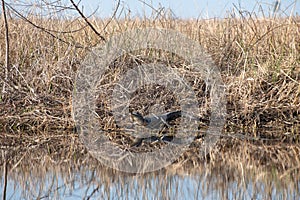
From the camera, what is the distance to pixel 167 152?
2.13 meters

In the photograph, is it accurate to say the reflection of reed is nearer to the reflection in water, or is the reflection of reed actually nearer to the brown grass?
the reflection in water

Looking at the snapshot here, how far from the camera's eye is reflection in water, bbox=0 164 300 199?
156 centimetres

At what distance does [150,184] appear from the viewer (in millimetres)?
1672

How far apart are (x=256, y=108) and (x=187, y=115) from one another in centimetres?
33

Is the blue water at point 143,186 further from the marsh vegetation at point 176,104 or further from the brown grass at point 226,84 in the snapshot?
the brown grass at point 226,84

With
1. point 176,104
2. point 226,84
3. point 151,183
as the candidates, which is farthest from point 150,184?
point 226,84

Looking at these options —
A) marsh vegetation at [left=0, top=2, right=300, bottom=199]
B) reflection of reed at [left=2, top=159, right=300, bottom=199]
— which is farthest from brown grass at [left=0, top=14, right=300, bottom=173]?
reflection of reed at [left=2, top=159, right=300, bottom=199]

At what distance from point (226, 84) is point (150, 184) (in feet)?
4.02

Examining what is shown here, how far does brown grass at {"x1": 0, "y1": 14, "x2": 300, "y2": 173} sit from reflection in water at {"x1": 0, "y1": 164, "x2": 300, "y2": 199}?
6.4 inches

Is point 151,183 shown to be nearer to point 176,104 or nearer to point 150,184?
point 150,184

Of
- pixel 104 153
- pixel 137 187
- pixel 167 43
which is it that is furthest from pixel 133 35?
pixel 137 187

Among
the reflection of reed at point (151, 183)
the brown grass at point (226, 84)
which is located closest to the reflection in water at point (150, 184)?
the reflection of reed at point (151, 183)

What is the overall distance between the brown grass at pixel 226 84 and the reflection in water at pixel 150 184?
0.53ft

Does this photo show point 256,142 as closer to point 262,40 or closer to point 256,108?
point 256,108
